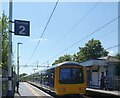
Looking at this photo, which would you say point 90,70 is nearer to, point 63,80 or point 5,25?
point 5,25

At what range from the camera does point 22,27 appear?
17750 mm

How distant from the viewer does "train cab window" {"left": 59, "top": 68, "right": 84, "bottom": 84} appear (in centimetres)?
2488

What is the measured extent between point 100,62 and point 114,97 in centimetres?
2025

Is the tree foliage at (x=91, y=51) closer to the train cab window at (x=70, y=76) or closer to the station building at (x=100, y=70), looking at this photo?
the station building at (x=100, y=70)

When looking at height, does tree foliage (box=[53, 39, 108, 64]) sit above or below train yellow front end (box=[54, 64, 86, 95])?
above

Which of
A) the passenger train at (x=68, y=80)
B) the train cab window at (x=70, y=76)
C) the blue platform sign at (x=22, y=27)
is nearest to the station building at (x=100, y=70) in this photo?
the train cab window at (x=70, y=76)

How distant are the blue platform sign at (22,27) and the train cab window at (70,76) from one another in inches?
311

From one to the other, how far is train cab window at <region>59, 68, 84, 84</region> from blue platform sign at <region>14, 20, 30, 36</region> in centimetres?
791

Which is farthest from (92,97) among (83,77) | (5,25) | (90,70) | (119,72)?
(119,72)

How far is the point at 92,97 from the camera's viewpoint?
27297 millimetres

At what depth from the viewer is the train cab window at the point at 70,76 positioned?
2488cm

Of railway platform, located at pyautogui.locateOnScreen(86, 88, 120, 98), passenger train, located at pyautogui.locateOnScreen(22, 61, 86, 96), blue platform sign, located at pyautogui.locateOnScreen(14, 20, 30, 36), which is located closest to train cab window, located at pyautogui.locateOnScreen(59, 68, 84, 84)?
passenger train, located at pyautogui.locateOnScreen(22, 61, 86, 96)

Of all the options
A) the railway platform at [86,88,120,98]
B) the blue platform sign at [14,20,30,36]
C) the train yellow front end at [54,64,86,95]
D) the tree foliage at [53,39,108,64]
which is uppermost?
the tree foliage at [53,39,108,64]

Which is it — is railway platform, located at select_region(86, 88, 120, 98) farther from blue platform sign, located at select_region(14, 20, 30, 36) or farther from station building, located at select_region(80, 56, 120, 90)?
station building, located at select_region(80, 56, 120, 90)
